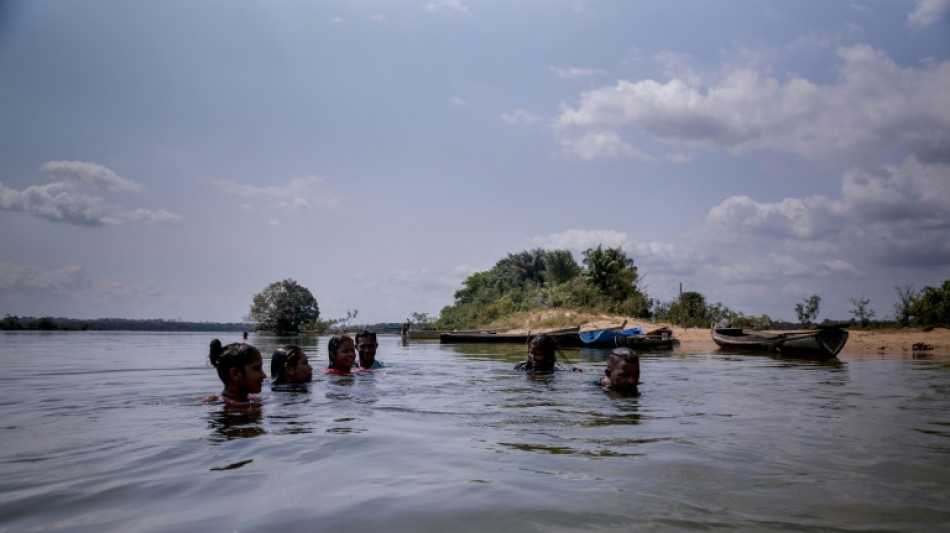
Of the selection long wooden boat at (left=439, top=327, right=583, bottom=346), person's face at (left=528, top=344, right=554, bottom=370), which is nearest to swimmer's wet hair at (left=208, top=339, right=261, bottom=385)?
person's face at (left=528, top=344, right=554, bottom=370)

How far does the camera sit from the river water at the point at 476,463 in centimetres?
271

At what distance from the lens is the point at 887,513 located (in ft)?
8.96

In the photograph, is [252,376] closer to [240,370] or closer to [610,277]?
[240,370]

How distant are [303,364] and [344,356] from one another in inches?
55.0

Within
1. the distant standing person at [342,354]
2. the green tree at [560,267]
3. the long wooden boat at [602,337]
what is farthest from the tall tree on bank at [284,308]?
the distant standing person at [342,354]

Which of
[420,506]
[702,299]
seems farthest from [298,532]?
[702,299]

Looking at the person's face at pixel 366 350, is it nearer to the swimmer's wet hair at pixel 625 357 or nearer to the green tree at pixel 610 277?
the swimmer's wet hair at pixel 625 357

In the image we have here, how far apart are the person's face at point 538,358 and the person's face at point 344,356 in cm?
334

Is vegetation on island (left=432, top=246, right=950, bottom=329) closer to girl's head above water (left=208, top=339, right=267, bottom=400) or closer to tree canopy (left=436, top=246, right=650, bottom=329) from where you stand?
tree canopy (left=436, top=246, right=650, bottom=329)

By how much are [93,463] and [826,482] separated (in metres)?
4.72

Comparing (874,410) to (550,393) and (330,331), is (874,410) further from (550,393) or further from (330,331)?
(330,331)

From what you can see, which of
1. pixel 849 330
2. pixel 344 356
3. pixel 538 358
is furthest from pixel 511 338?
pixel 344 356

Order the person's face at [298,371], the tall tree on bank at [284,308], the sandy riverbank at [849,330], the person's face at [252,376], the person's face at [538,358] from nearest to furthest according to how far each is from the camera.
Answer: the person's face at [252,376] → the person's face at [298,371] → the person's face at [538,358] → the sandy riverbank at [849,330] → the tall tree on bank at [284,308]

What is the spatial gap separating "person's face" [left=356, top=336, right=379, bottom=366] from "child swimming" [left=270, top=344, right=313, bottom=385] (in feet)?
6.81
